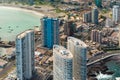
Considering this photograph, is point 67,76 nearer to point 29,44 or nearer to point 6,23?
point 29,44

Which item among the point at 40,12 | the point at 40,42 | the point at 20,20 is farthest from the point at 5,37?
the point at 40,12

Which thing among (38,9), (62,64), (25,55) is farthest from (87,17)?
(62,64)

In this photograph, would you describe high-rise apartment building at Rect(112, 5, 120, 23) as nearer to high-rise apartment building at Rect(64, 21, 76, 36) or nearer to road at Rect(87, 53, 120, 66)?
high-rise apartment building at Rect(64, 21, 76, 36)

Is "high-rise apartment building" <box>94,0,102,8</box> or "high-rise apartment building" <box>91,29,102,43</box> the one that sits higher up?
"high-rise apartment building" <box>94,0,102,8</box>

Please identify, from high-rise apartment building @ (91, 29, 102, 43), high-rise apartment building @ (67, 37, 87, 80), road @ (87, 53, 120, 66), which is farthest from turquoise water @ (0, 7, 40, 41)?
high-rise apartment building @ (67, 37, 87, 80)

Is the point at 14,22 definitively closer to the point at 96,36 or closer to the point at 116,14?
the point at 116,14

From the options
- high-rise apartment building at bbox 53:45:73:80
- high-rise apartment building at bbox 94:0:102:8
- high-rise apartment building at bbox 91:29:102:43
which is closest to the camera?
high-rise apartment building at bbox 53:45:73:80
